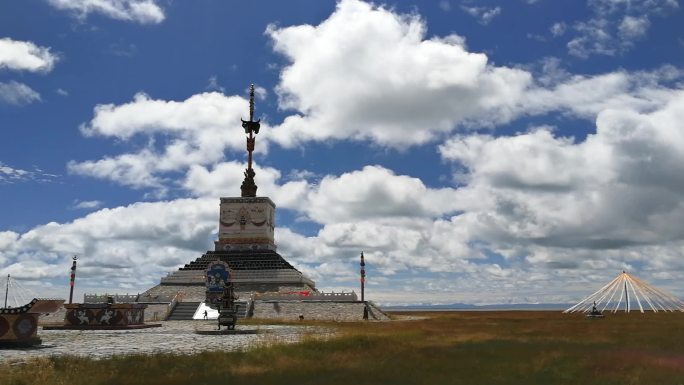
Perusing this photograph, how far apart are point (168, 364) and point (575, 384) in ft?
38.3

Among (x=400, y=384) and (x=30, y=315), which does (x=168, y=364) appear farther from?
(x=30, y=315)

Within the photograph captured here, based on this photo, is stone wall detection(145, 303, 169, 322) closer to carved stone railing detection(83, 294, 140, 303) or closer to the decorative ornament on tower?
carved stone railing detection(83, 294, 140, 303)

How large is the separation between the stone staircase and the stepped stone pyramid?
5.78 metres

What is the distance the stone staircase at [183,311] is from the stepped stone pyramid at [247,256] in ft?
19.0

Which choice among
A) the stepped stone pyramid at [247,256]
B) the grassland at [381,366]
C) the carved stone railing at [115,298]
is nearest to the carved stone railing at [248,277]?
the stepped stone pyramid at [247,256]

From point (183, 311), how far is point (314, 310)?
13090 mm

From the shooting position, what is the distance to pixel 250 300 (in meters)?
57.5

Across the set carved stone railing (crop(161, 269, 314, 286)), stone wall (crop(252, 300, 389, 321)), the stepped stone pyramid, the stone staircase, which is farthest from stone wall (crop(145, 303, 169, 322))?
carved stone railing (crop(161, 269, 314, 286))

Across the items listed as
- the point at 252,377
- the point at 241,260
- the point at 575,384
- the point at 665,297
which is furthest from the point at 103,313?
the point at 665,297

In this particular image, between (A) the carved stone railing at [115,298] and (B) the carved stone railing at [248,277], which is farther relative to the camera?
(B) the carved stone railing at [248,277]

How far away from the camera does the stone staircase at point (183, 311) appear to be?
53750mm

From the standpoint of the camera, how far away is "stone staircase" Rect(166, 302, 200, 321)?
53750 mm

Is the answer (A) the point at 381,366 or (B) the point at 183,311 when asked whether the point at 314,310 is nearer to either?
(B) the point at 183,311

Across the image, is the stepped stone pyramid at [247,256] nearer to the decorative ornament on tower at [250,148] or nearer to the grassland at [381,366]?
the decorative ornament on tower at [250,148]
